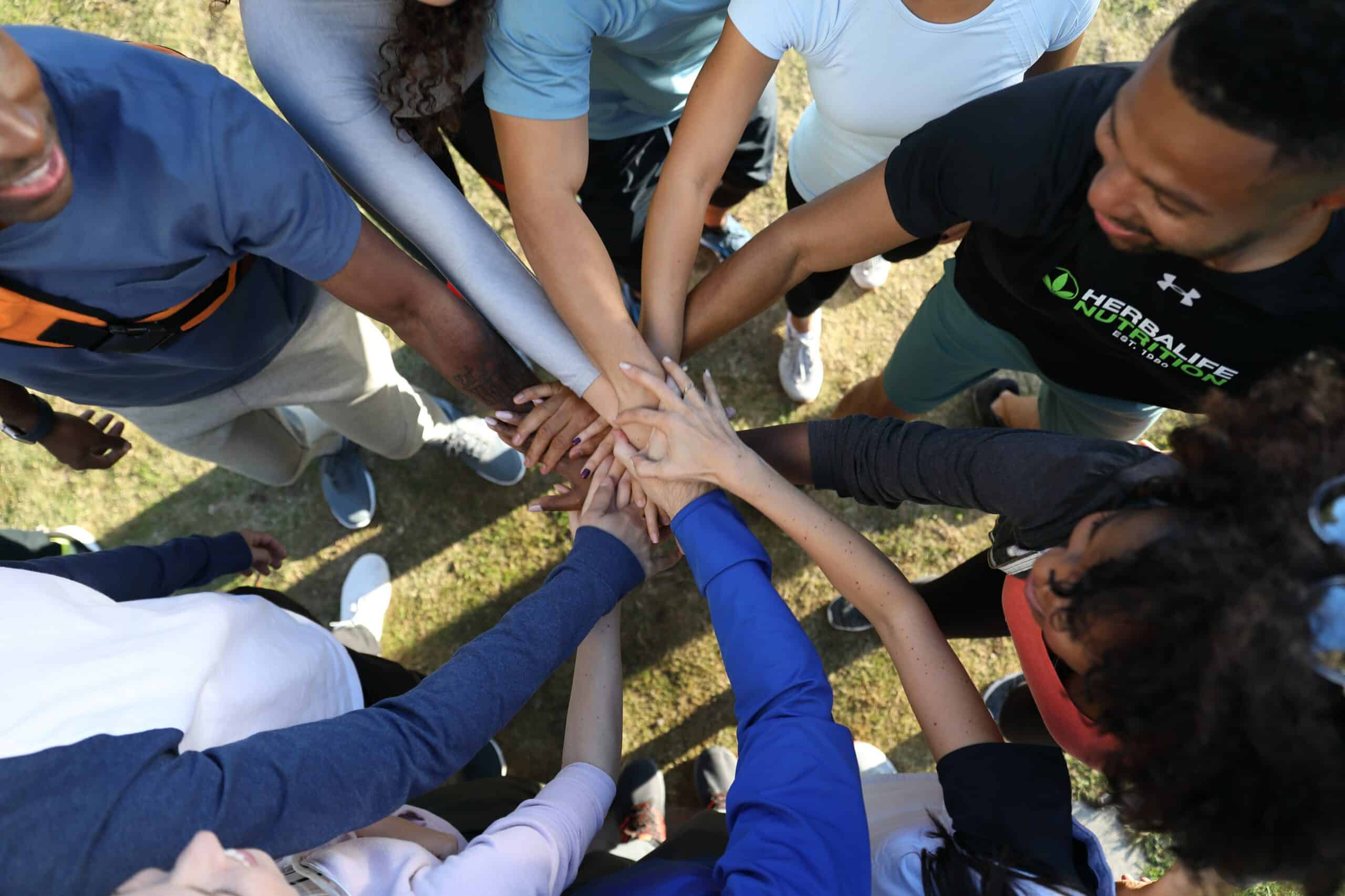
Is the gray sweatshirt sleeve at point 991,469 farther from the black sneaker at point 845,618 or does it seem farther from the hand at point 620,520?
the black sneaker at point 845,618

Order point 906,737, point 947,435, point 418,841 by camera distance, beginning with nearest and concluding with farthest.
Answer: point 418,841 → point 947,435 → point 906,737

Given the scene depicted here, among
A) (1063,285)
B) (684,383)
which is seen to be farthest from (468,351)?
(1063,285)

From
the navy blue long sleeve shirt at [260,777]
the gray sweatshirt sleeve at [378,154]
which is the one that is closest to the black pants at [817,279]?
the gray sweatshirt sleeve at [378,154]

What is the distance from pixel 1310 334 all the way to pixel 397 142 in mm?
1849

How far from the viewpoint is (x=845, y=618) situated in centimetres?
291

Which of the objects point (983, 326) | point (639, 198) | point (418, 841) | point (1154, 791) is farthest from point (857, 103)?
point (418, 841)

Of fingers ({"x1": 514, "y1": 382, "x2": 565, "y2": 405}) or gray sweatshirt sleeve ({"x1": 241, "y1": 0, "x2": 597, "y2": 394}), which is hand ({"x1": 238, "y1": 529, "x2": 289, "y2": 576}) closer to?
fingers ({"x1": 514, "y1": 382, "x2": 565, "y2": 405})

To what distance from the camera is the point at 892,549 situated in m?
3.04

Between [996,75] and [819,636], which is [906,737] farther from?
[996,75]

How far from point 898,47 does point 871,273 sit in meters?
1.59

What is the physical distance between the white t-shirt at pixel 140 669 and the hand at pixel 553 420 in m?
0.81

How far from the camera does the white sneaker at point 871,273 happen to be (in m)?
3.24

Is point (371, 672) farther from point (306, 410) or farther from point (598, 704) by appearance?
point (306, 410)

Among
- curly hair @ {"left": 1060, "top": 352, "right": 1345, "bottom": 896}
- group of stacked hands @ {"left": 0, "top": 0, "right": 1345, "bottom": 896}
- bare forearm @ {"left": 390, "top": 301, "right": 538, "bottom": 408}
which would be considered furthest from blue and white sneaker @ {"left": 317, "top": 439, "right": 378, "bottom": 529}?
curly hair @ {"left": 1060, "top": 352, "right": 1345, "bottom": 896}
